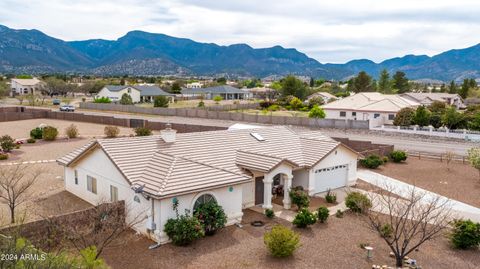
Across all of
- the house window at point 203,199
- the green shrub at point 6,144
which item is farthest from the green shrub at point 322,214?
the green shrub at point 6,144

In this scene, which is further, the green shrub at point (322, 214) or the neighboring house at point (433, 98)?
the neighboring house at point (433, 98)

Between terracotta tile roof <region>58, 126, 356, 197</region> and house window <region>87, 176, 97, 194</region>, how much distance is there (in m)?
1.49

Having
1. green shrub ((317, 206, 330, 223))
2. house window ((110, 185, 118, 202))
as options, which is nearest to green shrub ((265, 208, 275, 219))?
green shrub ((317, 206, 330, 223))

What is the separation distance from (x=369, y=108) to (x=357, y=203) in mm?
41201

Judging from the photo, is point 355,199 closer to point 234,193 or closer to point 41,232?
point 234,193

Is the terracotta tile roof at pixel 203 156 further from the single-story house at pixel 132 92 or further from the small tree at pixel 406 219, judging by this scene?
the single-story house at pixel 132 92

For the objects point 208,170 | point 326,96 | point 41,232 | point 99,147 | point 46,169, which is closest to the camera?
point 41,232

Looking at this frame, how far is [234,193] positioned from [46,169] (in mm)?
16723

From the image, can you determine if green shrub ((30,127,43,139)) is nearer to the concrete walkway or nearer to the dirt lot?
the concrete walkway

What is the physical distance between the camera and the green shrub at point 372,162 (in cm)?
3138

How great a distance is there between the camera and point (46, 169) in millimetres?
28250

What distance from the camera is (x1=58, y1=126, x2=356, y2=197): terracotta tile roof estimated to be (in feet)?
57.2

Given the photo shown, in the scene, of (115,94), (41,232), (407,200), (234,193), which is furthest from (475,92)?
(41,232)

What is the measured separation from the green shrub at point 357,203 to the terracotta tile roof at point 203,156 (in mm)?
3115
